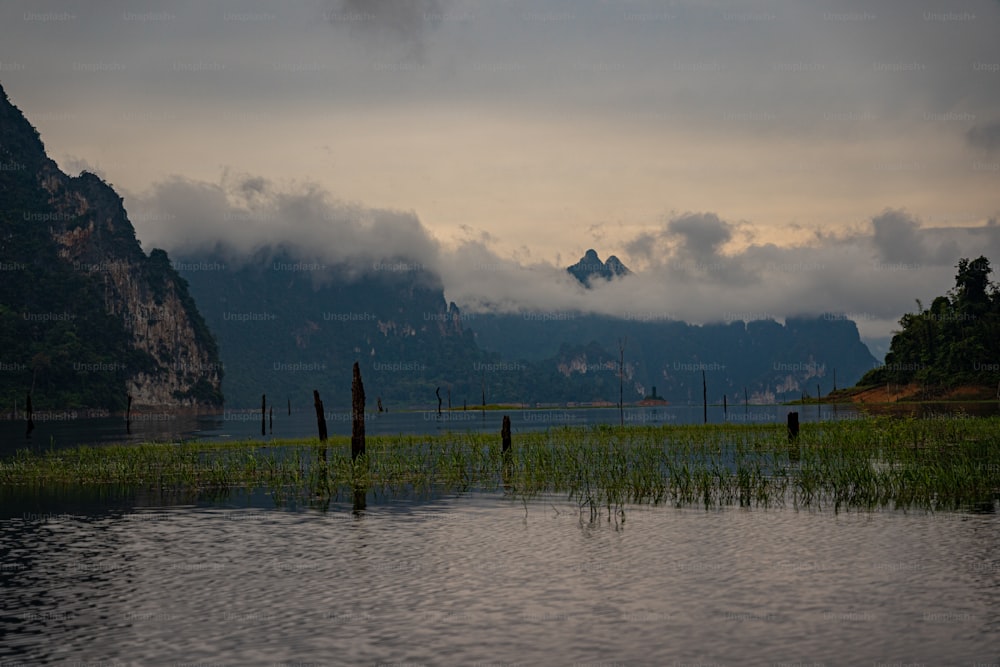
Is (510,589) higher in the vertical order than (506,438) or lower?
lower

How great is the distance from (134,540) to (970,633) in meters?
19.3

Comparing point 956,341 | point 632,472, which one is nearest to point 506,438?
point 632,472

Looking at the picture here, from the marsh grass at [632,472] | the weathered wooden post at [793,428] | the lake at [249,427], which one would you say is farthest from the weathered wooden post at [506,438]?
the lake at [249,427]

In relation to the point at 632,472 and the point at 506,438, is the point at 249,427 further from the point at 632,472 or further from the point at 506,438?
the point at 632,472

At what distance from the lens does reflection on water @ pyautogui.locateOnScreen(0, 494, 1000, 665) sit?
545 inches

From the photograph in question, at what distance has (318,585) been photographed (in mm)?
18297

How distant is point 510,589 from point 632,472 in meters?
17.5

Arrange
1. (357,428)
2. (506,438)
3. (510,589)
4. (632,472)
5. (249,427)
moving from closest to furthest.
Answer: (510,589) < (632,472) < (357,428) < (506,438) < (249,427)

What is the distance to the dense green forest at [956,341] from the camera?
13262 cm

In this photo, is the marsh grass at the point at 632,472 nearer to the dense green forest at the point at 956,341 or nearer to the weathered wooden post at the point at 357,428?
the weathered wooden post at the point at 357,428

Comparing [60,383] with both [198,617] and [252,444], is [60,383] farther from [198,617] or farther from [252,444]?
[198,617]

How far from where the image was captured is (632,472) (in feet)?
113

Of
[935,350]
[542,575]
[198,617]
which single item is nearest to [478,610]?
[542,575]

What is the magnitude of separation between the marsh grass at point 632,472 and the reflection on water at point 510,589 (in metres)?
3.67
